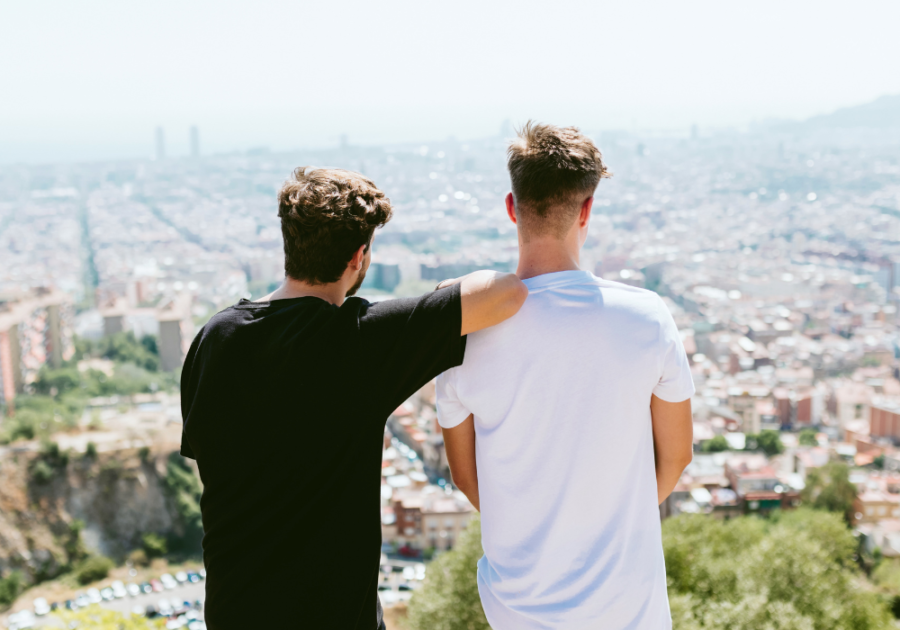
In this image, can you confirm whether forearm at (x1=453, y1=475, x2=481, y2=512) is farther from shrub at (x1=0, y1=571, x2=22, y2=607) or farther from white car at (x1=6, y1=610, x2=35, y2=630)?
shrub at (x1=0, y1=571, x2=22, y2=607)

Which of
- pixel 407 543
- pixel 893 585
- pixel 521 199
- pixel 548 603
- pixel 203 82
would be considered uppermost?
pixel 203 82

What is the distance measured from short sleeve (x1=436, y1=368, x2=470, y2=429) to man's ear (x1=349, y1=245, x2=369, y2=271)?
190 millimetres

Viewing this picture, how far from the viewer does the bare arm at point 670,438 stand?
39.0 inches

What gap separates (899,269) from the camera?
32406 mm

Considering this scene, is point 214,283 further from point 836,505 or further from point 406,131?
point 836,505

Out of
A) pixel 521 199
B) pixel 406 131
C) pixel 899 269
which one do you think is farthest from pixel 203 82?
pixel 521 199

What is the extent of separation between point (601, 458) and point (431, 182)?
35.1 m

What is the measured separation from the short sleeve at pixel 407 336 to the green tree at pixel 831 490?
1345 cm

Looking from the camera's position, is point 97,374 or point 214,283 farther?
point 214,283

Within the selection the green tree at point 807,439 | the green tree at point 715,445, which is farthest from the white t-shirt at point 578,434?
the green tree at point 807,439

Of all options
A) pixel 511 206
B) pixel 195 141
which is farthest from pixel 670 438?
pixel 195 141

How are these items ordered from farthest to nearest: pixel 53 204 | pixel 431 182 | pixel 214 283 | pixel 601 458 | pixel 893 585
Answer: pixel 53 204 < pixel 431 182 < pixel 214 283 < pixel 893 585 < pixel 601 458

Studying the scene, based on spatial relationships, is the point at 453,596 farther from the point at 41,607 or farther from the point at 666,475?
the point at 41,607

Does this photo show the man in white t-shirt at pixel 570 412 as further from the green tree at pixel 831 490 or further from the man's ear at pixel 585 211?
the green tree at pixel 831 490
